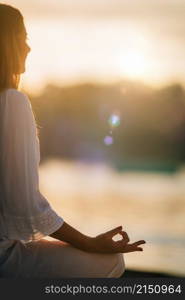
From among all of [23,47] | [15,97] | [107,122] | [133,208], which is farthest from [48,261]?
[107,122]

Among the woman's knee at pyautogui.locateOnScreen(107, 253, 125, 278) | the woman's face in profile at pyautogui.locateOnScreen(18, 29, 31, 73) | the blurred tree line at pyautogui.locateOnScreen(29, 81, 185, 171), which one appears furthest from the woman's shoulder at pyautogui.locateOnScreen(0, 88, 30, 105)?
the blurred tree line at pyautogui.locateOnScreen(29, 81, 185, 171)

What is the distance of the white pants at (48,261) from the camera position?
7.95 feet

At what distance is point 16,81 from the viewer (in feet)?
8.24

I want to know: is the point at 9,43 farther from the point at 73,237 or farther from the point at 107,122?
the point at 107,122

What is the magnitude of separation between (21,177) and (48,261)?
299 millimetres

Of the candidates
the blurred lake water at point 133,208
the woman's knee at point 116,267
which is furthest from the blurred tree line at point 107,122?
the woman's knee at point 116,267

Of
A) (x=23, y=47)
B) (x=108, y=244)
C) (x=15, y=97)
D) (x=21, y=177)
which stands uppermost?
(x=23, y=47)

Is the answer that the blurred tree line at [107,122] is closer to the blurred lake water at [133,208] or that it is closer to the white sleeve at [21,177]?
the blurred lake water at [133,208]

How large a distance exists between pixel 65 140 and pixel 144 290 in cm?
2088

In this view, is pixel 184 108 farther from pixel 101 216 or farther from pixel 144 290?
pixel 144 290

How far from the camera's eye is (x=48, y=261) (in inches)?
95.8

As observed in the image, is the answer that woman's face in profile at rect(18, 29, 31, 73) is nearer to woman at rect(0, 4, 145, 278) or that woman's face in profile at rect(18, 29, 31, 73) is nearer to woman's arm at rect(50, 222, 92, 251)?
woman at rect(0, 4, 145, 278)

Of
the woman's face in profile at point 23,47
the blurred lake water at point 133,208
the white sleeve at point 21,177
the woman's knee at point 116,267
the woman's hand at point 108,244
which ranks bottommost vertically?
the blurred lake water at point 133,208

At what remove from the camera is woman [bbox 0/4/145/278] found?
7.83 feet
